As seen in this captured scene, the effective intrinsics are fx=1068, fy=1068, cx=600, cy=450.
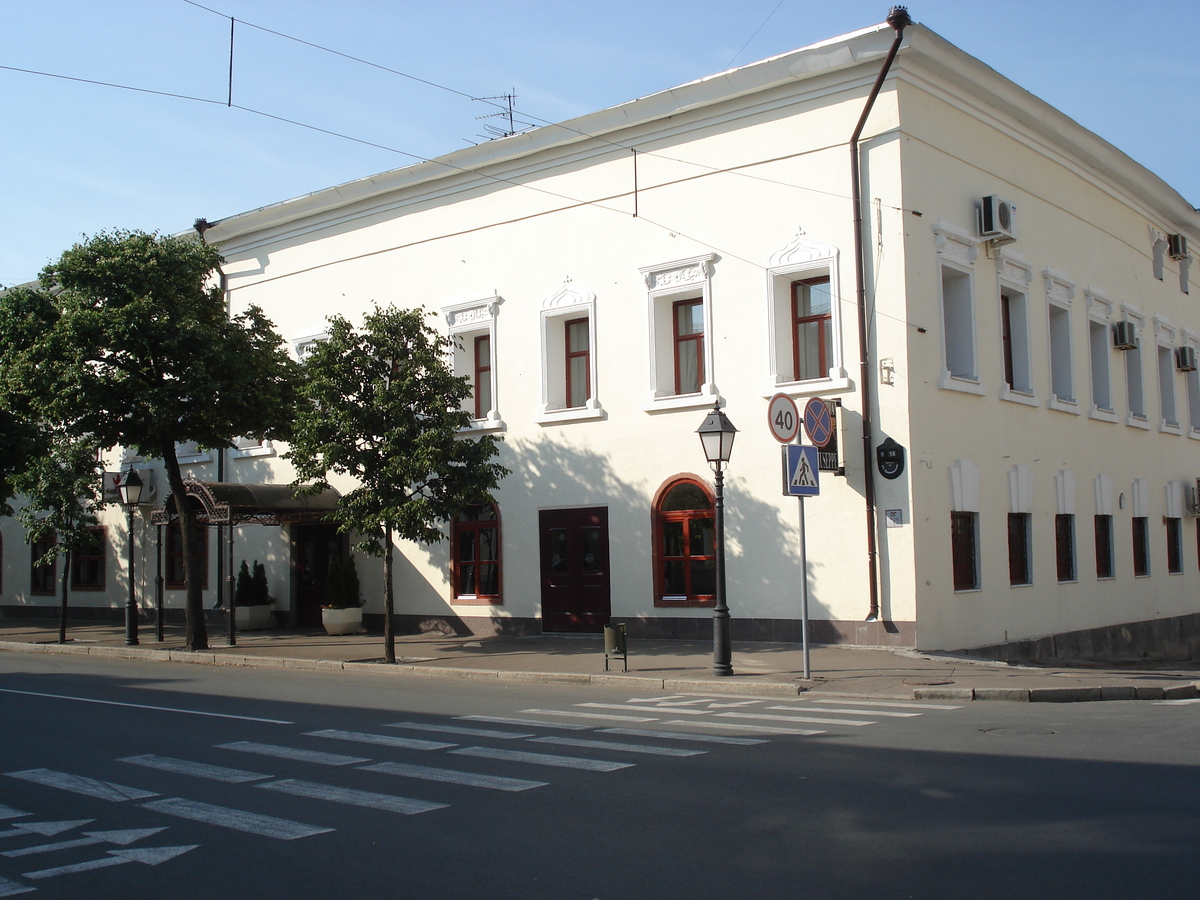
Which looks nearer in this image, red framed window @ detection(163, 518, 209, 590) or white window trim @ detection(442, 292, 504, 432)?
white window trim @ detection(442, 292, 504, 432)

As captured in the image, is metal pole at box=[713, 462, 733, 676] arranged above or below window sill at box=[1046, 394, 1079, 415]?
below

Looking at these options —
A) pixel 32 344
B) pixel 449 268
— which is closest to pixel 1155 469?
pixel 449 268

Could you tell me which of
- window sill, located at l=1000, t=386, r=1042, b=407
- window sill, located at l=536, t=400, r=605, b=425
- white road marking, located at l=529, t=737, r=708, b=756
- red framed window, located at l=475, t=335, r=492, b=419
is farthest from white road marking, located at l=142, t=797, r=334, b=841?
window sill, located at l=1000, t=386, r=1042, b=407

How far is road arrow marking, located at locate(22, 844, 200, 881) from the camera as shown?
19.6 feet

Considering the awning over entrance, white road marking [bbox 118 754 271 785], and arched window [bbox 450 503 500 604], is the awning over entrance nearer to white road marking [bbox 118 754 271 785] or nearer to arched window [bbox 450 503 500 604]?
arched window [bbox 450 503 500 604]

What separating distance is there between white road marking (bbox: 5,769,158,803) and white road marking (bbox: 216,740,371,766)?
4.59ft

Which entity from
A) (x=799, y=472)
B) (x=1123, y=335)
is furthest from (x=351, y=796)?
(x=1123, y=335)

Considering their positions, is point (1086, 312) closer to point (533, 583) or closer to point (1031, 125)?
point (1031, 125)

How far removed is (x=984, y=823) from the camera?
251 inches

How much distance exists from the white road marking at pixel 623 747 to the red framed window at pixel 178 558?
65.6 feet

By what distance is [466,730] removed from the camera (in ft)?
34.8

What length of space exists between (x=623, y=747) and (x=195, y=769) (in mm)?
3592

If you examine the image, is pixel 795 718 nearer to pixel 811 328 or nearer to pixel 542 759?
pixel 542 759

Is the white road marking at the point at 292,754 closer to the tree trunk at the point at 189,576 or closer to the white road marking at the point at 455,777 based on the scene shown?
the white road marking at the point at 455,777
